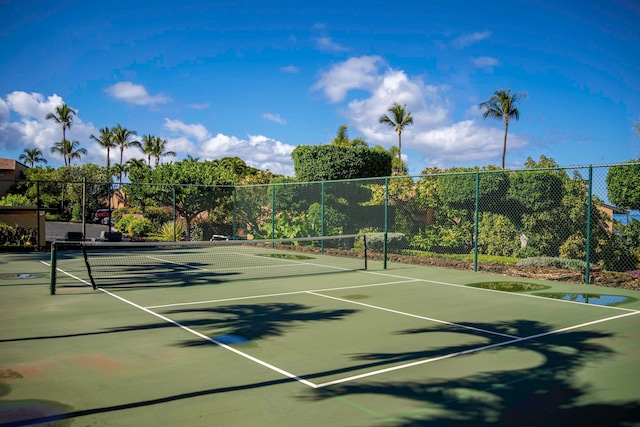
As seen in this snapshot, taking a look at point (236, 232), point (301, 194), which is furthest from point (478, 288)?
point (236, 232)

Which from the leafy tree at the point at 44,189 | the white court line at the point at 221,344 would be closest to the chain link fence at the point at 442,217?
the white court line at the point at 221,344

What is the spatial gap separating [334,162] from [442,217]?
→ 6109 mm

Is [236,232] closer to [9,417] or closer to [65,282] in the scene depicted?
[65,282]

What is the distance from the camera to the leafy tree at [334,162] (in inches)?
886

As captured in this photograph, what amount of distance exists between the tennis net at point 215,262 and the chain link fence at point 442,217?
0.90m

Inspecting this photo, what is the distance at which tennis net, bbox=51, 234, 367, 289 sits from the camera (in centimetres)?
1180

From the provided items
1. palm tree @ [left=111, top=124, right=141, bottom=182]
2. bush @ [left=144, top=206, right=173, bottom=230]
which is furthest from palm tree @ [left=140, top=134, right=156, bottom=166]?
bush @ [left=144, top=206, right=173, bottom=230]

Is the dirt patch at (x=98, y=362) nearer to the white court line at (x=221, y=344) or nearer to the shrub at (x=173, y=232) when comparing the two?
the white court line at (x=221, y=344)

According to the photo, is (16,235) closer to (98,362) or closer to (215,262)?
(215,262)

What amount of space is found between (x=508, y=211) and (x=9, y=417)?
16006 mm

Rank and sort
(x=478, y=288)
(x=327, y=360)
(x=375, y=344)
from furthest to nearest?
(x=478, y=288)
(x=375, y=344)
(x=327, y=360)

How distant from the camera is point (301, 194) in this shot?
22.1m

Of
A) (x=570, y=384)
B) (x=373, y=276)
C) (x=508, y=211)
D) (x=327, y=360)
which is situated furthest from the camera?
(x=508, y=211)

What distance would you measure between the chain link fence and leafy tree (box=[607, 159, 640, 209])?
489mm
